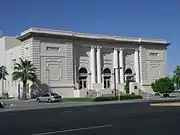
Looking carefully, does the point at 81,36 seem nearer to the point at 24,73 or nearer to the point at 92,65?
the point at 92,65

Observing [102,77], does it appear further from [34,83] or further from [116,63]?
[34,83]

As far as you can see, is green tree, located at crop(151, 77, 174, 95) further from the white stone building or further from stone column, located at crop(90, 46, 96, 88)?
stone column, located at crop(90, 46, 96, 88)

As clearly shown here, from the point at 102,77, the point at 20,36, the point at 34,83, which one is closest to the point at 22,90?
the point at 34,83

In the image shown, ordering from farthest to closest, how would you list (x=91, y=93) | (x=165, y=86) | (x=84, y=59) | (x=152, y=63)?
(x=152, y=63), (x=84, y=59), (x=91, y=93), (x=165, y=86)

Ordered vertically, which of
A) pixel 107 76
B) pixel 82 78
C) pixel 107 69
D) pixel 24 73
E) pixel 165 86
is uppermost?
pixel 107 69

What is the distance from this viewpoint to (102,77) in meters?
76.6

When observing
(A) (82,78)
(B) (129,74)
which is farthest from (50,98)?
(B) (129,74)

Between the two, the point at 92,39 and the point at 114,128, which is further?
the point at 92,39

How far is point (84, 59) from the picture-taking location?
245ft

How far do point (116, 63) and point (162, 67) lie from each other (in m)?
13.8

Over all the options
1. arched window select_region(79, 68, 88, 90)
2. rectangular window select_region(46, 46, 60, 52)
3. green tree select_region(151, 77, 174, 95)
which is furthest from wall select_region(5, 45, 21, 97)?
green tree select_region(151, 77, 174, 95)

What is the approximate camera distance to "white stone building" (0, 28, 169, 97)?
6806cm

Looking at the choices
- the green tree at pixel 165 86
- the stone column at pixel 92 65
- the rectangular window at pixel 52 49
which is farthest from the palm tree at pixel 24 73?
the green tree at pixel 165 86

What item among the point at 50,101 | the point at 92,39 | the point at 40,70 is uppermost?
the point at 92,39
